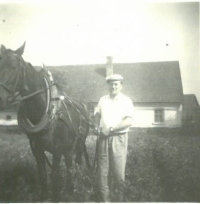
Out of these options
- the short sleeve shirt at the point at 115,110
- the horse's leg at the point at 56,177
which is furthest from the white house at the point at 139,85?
the horse's leg at the point at 56,177

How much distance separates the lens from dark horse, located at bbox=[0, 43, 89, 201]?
6.11ft

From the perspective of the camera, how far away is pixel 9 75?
1840 millimetres

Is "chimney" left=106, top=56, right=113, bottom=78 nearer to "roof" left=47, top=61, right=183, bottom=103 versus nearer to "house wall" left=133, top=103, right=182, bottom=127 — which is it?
"roof" left=47, top=61, right=183, bottom=103

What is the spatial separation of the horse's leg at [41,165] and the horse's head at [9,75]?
48 cm

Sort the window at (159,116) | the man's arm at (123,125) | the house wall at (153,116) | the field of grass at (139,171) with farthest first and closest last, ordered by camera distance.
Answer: the window at (159,116) → the house wall at (153,116) → the field of grass at (139,171) → the man's arm at (123,125)

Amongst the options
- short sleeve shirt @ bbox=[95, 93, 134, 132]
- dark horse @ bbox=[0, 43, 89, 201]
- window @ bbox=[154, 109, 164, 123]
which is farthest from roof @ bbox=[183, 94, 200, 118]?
dark horse @ bbox=[0, 43, 89, 201]

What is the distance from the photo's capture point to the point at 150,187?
2240 millimetres

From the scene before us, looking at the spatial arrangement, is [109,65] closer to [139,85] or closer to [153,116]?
[139,85]

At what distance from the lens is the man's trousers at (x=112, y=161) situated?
79.1 inches

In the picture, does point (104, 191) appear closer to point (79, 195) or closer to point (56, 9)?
point (79, 195)

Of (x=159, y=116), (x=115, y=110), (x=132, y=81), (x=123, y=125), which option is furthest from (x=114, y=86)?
(x=159, y=116)

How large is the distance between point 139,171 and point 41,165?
979 millimetres

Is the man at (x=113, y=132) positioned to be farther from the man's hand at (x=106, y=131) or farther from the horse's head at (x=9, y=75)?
the horse's head at (x=9, y=75)

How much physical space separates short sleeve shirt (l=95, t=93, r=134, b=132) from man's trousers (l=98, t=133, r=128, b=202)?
132 millimetres
